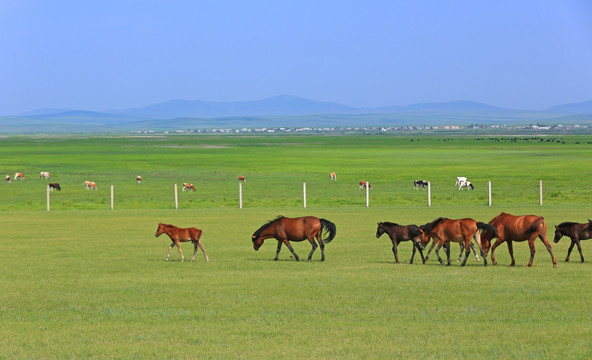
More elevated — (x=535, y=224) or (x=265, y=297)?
(x=535, y=224)

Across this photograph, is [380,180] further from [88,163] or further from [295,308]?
[295,308]

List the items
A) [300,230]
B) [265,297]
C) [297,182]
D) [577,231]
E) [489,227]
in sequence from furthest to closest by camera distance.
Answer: [297,182] → [300,230] → [577,231] → [489,227] → [265,297]

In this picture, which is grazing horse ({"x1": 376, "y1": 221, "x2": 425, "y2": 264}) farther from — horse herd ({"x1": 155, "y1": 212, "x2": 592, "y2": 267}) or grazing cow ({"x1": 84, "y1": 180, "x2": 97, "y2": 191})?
grazing cow ({"x1": 84, "y1": 180, "x2": 97, "y2": 191})

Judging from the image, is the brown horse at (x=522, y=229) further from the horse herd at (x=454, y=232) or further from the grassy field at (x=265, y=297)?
the grassy field at (x=265, y=297)

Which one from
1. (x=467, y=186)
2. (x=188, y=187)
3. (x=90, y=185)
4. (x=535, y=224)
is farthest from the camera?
(x=90, y=185)

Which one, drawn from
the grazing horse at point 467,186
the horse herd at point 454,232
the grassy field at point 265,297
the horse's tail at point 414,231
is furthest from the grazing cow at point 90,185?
the horse's tail at point 414,231

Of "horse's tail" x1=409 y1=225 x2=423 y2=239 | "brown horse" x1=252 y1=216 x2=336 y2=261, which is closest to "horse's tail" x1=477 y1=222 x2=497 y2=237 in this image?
"horse's tail" x1=409 y1=225 x2=423 y2=239

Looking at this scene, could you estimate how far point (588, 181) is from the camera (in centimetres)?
6912

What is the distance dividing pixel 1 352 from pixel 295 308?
5.08m

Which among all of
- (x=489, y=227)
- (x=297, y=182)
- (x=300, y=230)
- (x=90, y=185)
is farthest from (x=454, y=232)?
(x=297, y=182)

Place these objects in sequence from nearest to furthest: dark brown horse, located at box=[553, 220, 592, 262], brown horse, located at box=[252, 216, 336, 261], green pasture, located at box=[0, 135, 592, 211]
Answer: dark brown horse, located at box=[553, 220, 592, 262] < brown horse, located at box=[252, 216, 336, 261] < green pasture, located at box=[0, 135, 592, 211]

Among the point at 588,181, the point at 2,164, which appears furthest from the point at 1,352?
the point at 2,164

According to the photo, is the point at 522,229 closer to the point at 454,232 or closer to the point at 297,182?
the point at 454,232

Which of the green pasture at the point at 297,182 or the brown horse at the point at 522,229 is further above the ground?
the brown horse at the point at 522,229
